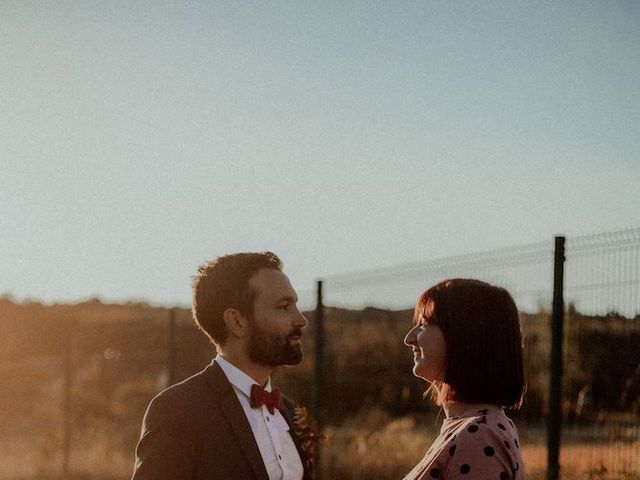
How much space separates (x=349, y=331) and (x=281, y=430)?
18.7 feet

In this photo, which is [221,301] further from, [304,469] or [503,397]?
[503,397]

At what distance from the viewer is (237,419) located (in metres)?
3.97

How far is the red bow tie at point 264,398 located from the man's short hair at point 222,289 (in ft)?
1.02

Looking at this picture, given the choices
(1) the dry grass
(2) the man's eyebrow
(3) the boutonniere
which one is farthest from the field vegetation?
(2) the man's eyebrow

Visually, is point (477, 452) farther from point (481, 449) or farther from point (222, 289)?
point (222, 289)

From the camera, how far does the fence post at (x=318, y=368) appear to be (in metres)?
Result: 9.91

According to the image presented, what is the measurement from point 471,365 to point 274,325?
100cm

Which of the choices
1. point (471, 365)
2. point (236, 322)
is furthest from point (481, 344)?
point (236, 322)

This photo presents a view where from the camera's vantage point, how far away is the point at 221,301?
4.28m

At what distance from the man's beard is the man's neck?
0.08 feet

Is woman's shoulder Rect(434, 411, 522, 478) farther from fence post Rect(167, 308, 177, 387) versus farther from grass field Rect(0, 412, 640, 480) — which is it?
fence post Rect(167, 308, 177, 387)

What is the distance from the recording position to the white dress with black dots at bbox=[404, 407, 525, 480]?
3.33m

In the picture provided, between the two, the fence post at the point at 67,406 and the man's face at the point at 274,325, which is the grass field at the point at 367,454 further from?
the man's face at the point at 274,325

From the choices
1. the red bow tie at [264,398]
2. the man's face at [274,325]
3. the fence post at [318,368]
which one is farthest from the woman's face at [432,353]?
the fence post at [318,368]
